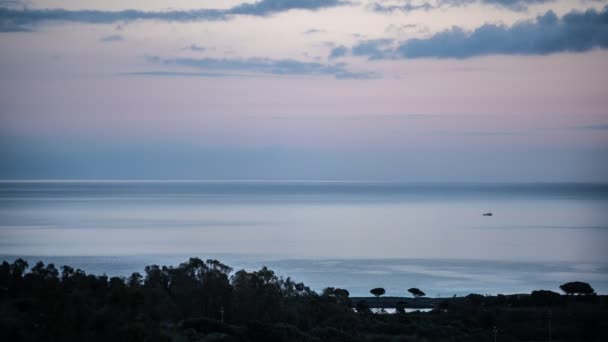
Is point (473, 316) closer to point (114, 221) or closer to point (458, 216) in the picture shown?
point (114, 221)

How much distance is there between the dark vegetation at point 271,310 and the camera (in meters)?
21.4

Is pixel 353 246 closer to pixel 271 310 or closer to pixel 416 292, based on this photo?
pixel 416 292

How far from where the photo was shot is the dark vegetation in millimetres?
21422

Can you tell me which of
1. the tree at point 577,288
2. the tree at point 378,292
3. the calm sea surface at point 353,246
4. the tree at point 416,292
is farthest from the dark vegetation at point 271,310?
the calm sea surface at point 353,246

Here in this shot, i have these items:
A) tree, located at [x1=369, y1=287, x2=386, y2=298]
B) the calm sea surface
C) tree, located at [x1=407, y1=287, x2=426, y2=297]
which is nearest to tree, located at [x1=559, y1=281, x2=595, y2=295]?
the calm sea surface

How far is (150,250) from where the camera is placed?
59.6 meters

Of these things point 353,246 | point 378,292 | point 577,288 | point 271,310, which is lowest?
point 271,310

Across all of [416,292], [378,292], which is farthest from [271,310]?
[416,292]

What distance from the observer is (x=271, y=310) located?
2742cm

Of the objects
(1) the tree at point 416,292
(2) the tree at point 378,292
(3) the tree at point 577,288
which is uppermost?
(3) the tree at point 577,288

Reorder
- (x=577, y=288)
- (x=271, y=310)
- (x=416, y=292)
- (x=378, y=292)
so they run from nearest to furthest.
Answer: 1. (x=271, y=310)
2. (x=577, y=288)
3. (x=378, y=292)
4. (x=416, y=292)

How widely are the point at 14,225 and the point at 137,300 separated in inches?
2869

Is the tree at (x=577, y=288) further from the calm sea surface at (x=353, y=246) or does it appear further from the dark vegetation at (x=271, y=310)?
the calm sea surface at (x=353, y=246)

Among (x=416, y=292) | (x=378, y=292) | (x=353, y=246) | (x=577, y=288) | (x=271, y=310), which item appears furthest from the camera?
(x=353, y=246)
